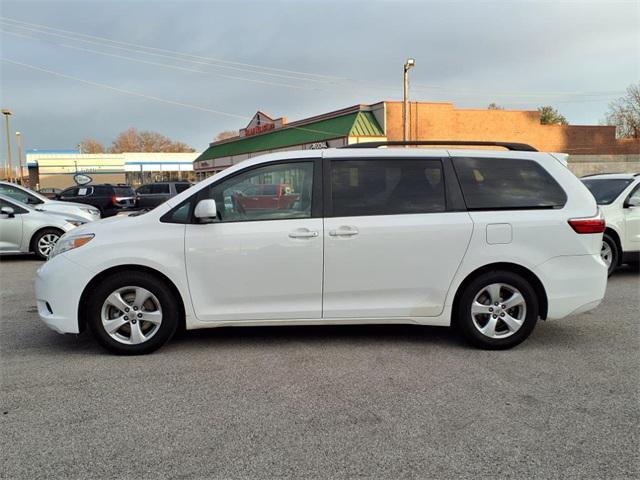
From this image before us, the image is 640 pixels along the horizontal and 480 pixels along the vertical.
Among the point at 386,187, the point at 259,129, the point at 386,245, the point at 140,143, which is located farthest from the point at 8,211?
the point at 140,143

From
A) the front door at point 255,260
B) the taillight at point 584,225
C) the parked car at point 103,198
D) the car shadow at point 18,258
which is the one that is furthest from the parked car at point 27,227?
the taillight at point 584,225

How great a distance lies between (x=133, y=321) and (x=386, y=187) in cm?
260

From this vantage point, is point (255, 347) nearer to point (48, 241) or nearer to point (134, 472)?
point (134, 472)

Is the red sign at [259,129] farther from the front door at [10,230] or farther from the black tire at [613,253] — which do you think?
the black tire at [613,253]

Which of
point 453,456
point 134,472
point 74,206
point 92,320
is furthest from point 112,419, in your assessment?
point 74,206

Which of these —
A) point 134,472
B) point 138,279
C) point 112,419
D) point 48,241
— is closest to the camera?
point 134,472

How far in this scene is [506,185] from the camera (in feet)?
15.8

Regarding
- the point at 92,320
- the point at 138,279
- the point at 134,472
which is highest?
the point at 138,279

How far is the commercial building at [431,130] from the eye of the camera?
92.5ft

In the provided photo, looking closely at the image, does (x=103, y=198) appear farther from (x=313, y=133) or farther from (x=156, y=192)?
(x=313, y=133)

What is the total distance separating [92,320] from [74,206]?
8742 millimetres

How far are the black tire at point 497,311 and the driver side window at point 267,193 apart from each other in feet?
5.47

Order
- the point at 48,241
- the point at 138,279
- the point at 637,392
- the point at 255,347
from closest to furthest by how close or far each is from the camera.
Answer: the point at 637,392, the point at 138,279, the point at 255,347, the point at 48,241

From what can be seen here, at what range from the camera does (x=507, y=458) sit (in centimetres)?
294
